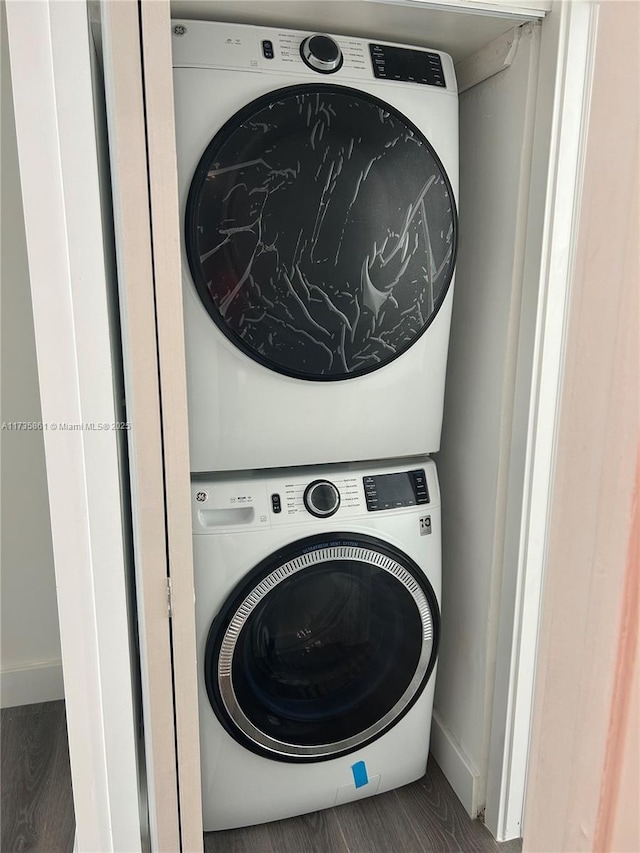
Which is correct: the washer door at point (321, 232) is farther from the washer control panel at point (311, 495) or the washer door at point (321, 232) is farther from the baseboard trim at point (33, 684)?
the baseboard trim at point (33, 684)

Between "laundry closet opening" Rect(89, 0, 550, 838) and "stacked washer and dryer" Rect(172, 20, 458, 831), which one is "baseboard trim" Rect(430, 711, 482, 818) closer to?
"laundry closet opening" Rect(89, 0, 550, 838)

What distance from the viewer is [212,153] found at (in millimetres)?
1165

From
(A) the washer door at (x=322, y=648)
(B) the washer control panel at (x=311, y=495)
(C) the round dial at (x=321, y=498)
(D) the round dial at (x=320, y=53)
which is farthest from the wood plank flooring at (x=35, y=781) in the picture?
(D) the round dial at (x=320, y=53)

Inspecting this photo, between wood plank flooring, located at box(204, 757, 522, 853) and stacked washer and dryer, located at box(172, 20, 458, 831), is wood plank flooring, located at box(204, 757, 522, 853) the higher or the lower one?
the lower one

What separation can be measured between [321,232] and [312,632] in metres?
0.86

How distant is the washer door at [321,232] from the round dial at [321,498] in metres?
0.24

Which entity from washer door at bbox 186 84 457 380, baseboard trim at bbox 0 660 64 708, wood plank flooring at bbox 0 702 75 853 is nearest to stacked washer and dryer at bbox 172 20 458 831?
washer door at bbox 186 84 457 380

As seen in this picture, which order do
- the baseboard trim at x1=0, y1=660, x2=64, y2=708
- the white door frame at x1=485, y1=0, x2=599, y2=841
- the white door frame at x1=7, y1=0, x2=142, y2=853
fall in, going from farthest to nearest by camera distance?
the baseboard trim at x1=0, y1=660, x2=64, y2=708 < the white door frame at x1=485, y1=0, x2=599, y2=841 < the white door frame at x1=7, y1=0, x2=142, y2=853

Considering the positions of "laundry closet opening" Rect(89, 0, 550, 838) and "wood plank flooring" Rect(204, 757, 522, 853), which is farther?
"wood plank flooring" Rect(204, 757, 522, 853)

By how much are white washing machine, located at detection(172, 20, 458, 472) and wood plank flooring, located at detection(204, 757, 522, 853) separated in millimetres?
877

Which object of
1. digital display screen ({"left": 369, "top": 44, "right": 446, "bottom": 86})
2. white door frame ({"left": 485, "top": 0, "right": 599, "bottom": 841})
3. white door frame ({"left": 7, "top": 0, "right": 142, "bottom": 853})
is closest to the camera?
white door frame ({"left": 7, "top": 0, "right": 142, "bottom": 853})

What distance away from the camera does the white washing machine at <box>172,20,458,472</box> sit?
1176 mm

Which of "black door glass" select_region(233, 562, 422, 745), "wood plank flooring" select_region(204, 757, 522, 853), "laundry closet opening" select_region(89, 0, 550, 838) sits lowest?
"wood plank flooring" select_region(204, 757, 522, 853)

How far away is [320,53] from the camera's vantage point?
1.21 meters
